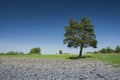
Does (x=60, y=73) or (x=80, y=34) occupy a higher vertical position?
(x=80, y=34)

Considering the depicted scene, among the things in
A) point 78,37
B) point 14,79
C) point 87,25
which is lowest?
point 14,79

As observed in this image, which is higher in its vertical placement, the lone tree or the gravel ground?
the lone tree

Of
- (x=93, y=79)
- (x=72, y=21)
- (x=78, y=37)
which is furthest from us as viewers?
(x=72, y=21)

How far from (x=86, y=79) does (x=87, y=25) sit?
121 feet

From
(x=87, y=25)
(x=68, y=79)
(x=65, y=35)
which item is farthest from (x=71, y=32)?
(x=68, y=79)

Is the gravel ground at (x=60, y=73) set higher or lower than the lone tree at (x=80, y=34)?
lower

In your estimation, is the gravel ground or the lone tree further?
the lone tree

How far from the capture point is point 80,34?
4481 centimetres

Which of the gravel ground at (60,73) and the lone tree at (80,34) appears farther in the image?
the lone tree at (80,34)

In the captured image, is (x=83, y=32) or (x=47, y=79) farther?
(x=83, y=32)

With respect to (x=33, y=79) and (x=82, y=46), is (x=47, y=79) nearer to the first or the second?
(x=33, y=79)

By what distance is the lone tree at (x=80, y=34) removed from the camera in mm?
44031

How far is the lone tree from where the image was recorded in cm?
4403

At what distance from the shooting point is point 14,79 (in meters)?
10.9
